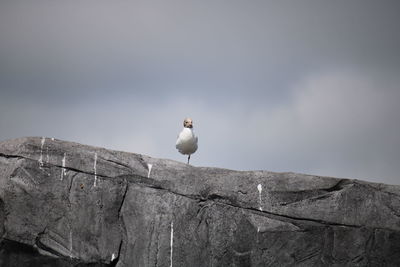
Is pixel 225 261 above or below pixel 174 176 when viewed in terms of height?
below

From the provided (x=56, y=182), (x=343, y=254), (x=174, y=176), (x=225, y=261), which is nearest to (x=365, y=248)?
(x=343, y=254)

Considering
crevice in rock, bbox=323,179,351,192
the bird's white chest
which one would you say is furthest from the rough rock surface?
the bird's white chest

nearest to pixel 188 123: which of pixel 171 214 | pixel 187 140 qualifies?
pixel 187 140

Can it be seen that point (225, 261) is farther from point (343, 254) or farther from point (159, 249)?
point (343, 254)

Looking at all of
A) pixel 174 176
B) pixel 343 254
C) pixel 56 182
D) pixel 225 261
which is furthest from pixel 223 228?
pixel 56 182

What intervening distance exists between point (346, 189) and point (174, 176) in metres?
3.07

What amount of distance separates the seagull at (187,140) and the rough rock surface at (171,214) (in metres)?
1.90

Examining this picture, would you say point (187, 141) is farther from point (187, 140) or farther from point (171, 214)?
point (171, 214)

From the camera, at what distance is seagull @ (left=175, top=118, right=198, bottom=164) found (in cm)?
1311

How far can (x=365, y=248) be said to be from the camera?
1109cm

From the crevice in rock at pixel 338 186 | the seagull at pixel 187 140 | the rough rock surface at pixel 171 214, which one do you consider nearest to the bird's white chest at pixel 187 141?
the seagull at pixel 187 140

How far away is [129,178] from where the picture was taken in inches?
434

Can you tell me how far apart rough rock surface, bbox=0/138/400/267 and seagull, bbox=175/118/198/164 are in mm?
1901

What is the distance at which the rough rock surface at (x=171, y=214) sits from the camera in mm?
10719
